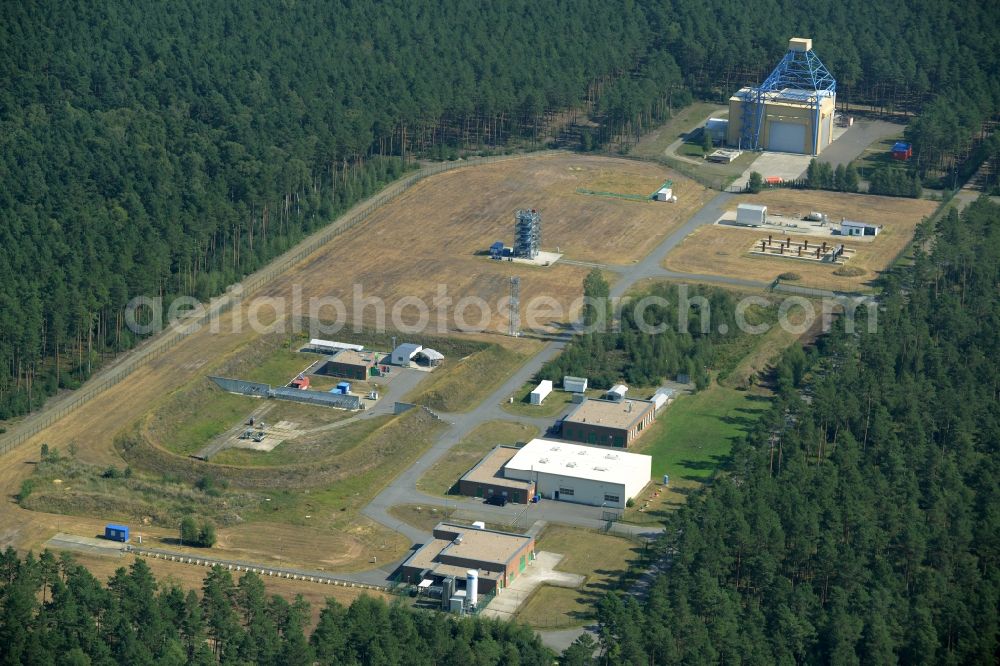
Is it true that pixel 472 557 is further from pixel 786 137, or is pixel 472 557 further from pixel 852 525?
pixel 786 137

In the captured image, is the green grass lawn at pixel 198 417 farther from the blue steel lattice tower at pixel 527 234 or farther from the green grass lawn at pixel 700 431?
the blue steel lattice tower at pixel 527 234

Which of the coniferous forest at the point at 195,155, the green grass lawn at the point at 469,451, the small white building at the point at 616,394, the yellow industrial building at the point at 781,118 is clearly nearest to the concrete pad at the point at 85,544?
the green grass lawn at the point at 469,451

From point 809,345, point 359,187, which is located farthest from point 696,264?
point 359,187

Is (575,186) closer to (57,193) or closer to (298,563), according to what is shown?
(57,193)

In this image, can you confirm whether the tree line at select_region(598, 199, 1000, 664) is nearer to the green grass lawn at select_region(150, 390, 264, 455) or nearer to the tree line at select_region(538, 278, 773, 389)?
the tree line at select_region(538, 278, 773, 389)

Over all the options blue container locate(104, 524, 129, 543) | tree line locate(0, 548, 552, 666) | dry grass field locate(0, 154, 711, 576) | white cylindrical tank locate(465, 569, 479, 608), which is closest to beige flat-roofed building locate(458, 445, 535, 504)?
dry grass field locate(0, 154, 711, 576)

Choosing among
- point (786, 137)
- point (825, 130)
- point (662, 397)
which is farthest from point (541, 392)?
point (825, 130)

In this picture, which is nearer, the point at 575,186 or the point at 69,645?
the point at 69,645
